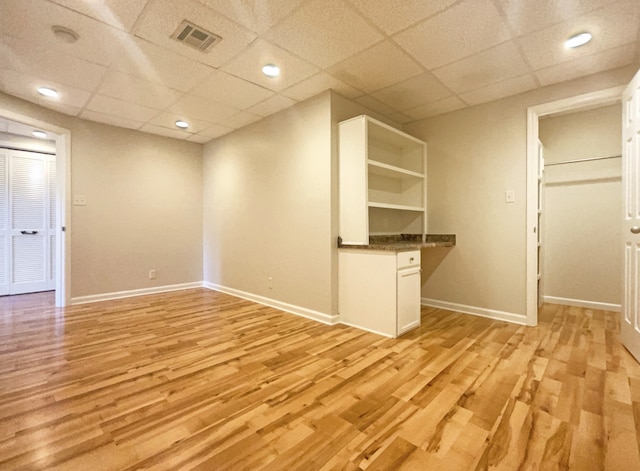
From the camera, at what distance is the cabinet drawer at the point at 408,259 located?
2.78m

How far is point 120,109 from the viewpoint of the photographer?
363 centimetres

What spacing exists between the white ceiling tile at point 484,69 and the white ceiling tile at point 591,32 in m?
0.10

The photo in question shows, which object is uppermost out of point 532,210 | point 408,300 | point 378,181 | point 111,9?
point 111,9

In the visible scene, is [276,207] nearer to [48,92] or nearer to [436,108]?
[436,108]

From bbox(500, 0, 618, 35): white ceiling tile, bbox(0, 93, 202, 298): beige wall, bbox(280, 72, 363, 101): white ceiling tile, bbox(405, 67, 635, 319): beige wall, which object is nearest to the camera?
bbox(500, 0, 618, 35): white ceiling tile

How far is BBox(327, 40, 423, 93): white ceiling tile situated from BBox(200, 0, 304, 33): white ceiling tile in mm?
735

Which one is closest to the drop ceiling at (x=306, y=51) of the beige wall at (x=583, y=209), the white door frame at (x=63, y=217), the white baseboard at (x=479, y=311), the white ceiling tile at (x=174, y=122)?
the white ceiling tile at (x=174, y=122)

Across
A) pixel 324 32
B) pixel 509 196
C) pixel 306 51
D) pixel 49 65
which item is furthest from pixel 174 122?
pixel 509 196

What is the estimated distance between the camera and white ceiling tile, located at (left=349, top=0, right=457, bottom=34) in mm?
1881

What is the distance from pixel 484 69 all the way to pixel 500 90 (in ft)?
1.87

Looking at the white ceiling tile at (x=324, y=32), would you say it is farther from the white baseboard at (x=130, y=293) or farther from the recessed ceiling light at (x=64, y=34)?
the white baseboard at (x=130, y=293)

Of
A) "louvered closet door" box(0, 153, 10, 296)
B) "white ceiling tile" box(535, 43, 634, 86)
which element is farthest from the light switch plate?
"louvered closet door" box(0, 153, 10, 296)

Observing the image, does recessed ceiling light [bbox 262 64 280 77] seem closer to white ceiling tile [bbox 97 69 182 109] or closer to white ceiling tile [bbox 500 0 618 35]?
white ceiling tile [bbox 97 69 182 109]

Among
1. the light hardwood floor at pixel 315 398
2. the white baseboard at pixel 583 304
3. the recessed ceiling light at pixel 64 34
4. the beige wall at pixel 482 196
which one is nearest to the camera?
the light hardwood floor at pixel 315 398
